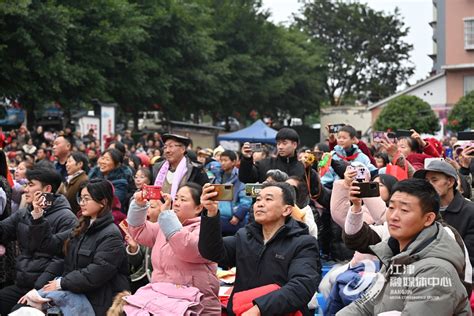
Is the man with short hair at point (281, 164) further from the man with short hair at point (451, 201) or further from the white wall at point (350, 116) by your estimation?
the white wall at point (350, 116)

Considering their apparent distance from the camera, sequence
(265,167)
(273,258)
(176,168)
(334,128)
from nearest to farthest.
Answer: (273,258), (176,168), (265,167), (334,128)

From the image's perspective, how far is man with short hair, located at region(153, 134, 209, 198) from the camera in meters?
7.88

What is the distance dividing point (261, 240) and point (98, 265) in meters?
1.56

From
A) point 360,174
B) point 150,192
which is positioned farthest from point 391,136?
point 150,192

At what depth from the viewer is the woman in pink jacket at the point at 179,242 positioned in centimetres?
575

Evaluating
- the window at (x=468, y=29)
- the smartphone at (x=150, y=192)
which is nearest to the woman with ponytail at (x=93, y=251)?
the smartphone at (x=150, y=192)

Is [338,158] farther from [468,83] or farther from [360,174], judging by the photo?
[468,83]

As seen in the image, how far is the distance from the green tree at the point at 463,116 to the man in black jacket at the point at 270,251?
2590 centimetres

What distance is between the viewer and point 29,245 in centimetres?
677

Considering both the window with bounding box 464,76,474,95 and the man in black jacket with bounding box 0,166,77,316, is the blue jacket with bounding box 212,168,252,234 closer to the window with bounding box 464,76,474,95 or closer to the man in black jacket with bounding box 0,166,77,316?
the man in black jacket with bounding box 0,166,77,316

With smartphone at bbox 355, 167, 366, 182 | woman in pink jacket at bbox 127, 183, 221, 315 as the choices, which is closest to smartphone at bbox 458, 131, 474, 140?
smartphone at bbox 355, 167, 366, 182

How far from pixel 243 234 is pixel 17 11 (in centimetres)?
1591

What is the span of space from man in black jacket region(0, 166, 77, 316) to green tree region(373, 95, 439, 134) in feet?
84.7

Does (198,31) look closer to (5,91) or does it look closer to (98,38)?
(98,38)
